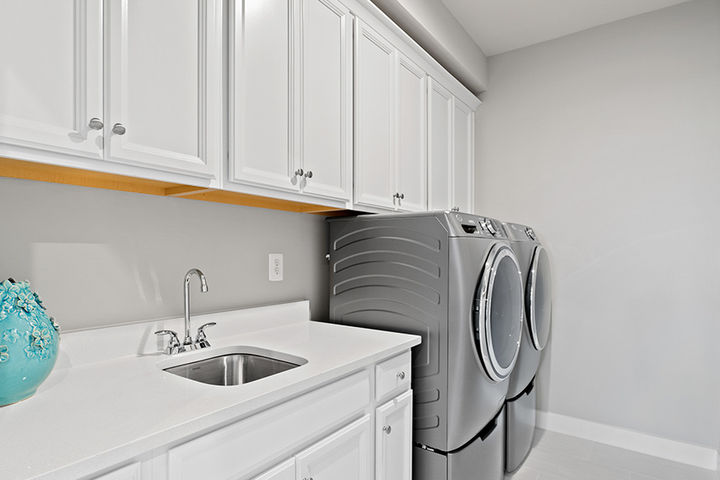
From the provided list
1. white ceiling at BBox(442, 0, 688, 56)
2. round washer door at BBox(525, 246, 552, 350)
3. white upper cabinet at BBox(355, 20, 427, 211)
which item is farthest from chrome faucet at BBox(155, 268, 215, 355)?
white ceiling at BBox(442, 0, 688, 56)

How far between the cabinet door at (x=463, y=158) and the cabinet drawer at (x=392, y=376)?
1.42 m

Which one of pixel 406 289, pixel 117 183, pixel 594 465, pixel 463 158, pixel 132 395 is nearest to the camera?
pixel 132 395

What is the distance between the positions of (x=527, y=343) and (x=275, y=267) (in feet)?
5.08

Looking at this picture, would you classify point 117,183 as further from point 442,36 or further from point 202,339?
point 442,36

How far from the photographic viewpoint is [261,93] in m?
1.42

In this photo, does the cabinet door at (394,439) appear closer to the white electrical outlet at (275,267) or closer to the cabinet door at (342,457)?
the cabinet door at (342,457)

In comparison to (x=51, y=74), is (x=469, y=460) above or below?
below

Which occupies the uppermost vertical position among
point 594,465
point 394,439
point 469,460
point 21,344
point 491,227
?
point 491,227

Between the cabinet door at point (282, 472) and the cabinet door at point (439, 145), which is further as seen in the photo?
the cabinet door at point (439, 145)

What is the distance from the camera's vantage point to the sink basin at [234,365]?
1396mm

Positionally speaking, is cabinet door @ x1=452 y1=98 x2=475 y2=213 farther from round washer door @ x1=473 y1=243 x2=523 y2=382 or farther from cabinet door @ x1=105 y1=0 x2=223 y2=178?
cabinet door @ x1=105 y1=0 x2=223 y2=178

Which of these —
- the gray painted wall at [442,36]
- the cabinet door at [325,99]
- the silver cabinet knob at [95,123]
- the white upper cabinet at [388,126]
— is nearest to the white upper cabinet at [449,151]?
the white upper cabinet at [388,126]

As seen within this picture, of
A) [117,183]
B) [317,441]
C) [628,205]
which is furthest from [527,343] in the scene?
[117,183]

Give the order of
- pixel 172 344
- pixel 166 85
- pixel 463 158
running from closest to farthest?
pixel 166 85 → pixel 172 344 → pixel 463 158
